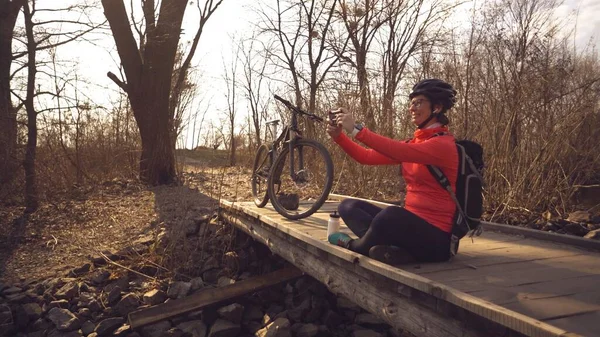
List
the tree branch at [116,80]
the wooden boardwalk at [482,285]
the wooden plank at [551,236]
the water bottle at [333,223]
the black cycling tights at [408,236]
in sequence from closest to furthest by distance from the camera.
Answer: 1. the wooden boardwalk at [482,285]
2. the black cycling tights at [408,236]
3. the wooden plank at [551,236]
4. the water bottle at [333,223]
5. the tree branch at [116,80]

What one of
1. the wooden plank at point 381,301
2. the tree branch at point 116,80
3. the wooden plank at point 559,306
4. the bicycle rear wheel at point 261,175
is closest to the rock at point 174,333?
the wooden plank at point 381,301

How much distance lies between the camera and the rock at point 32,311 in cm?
485

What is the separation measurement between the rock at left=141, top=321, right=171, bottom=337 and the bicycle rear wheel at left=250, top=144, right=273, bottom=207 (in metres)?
1.76

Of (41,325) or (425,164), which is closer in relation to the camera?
(425,164)

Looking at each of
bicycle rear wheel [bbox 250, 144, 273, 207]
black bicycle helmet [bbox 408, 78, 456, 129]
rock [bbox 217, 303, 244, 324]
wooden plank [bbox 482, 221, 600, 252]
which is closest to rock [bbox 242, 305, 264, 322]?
rock [bbox 217, 303, 244, 324]

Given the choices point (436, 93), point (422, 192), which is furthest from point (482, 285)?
point (436, 93)

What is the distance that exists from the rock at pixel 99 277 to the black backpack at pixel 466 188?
4283mm

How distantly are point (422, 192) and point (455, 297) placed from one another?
928 millimetres

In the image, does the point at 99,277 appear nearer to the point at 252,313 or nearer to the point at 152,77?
the point at 252,313

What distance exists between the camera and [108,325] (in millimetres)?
4703

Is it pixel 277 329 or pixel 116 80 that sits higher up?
pixel 116 80

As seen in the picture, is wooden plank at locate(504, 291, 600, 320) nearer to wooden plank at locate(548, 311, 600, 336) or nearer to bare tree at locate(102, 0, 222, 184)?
wooden plank at locate(548, 311, 600, 336)

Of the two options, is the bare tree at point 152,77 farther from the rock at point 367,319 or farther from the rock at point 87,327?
the rock at point 367,319

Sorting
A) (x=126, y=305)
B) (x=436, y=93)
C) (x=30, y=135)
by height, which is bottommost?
(x=126, y=305)
